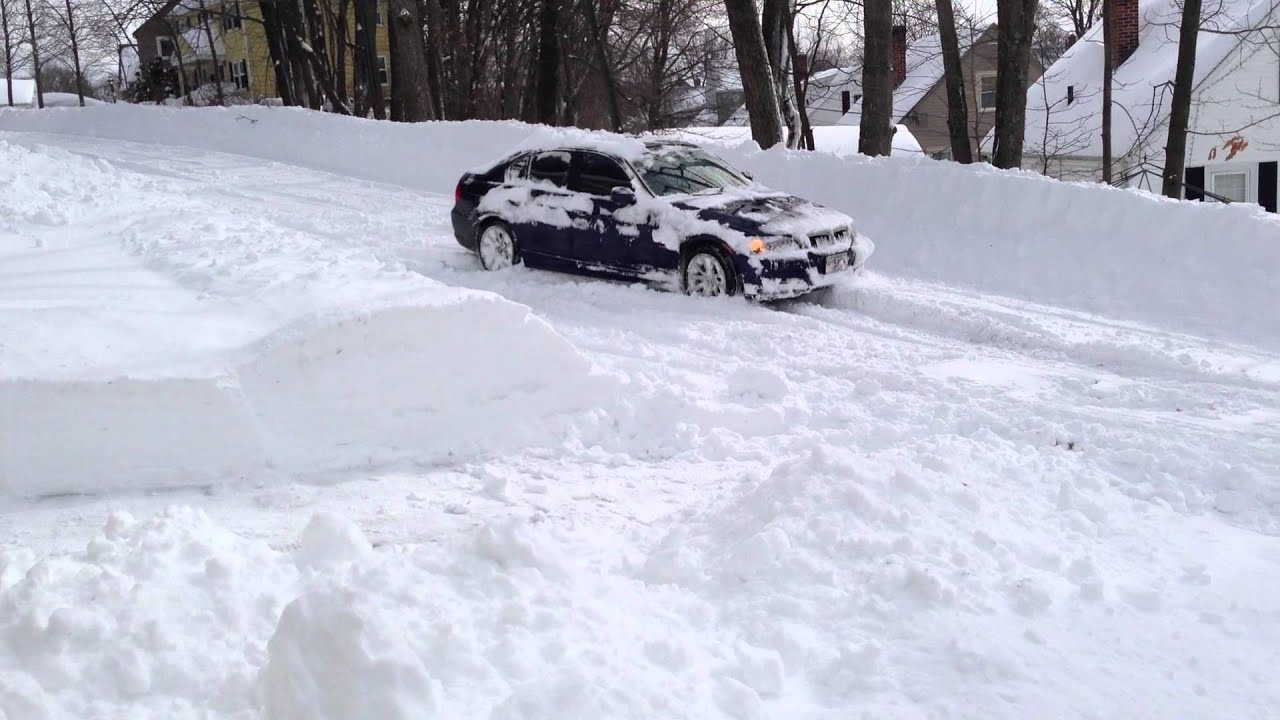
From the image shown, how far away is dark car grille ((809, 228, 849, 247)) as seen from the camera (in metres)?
10.1

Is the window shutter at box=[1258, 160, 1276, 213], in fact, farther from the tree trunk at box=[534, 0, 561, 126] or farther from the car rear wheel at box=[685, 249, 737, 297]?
the car rear wheel at box=[685, 249, 737, 297]

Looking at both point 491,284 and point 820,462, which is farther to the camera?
point 491,284

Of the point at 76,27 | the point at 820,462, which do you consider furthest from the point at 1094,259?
the point at 76,27

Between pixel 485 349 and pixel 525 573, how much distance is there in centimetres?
272

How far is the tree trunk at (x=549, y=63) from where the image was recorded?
80.6 ft

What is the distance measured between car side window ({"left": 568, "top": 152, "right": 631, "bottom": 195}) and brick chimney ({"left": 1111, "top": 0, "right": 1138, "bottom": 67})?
27809mm

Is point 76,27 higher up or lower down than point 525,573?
higher up

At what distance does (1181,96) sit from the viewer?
727 inches

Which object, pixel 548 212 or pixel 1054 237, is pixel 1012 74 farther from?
pixel 548 212

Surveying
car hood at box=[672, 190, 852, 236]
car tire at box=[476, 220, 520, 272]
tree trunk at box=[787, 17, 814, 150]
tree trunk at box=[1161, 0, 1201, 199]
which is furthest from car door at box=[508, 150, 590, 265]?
tree trunk at box=[787, 17, 814, 150]

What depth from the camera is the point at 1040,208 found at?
12.3 metres

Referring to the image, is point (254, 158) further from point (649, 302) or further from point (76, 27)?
point (76, 27)

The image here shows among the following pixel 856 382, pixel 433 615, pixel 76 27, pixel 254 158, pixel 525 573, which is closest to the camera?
pixel 433 615

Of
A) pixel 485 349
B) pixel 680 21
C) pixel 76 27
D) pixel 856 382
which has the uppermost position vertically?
pixel 76 27
